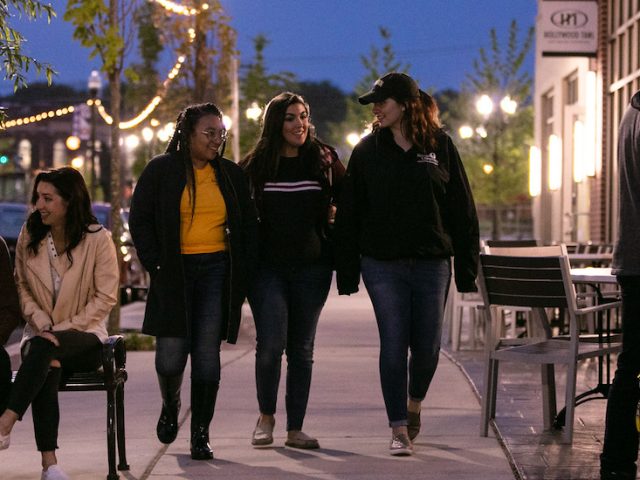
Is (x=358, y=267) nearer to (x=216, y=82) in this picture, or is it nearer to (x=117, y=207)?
(x=117, y=207)

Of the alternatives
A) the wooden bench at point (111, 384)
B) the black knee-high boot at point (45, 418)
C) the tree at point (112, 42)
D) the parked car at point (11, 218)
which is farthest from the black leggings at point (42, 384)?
the parked car at point (11, 218)

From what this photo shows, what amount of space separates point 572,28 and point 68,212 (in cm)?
1535

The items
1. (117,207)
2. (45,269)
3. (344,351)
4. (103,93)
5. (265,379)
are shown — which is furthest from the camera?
(103,93)

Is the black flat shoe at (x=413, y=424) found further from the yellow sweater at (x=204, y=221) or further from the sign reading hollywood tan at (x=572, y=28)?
the sign reading hollywood tan at (x=572, y=28)

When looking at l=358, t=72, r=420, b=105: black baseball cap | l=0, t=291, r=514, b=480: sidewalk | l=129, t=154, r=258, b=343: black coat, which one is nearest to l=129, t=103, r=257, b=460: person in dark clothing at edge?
l=129, t=154, r=258, b=343: black coat

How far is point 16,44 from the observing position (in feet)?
23.5

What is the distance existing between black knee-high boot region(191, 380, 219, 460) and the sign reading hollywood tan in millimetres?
14574

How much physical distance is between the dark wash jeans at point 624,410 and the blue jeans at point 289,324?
1909mm

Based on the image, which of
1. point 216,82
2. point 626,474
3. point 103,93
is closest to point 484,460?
point 626,474

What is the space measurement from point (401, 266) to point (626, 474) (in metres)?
1.71

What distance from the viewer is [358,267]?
742 centimetres

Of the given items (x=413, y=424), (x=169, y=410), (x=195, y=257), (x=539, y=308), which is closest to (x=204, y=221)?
(x=195, y=257)

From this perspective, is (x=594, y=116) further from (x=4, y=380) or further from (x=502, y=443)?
(x=4, y=380)

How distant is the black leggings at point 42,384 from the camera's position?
6082 mm
